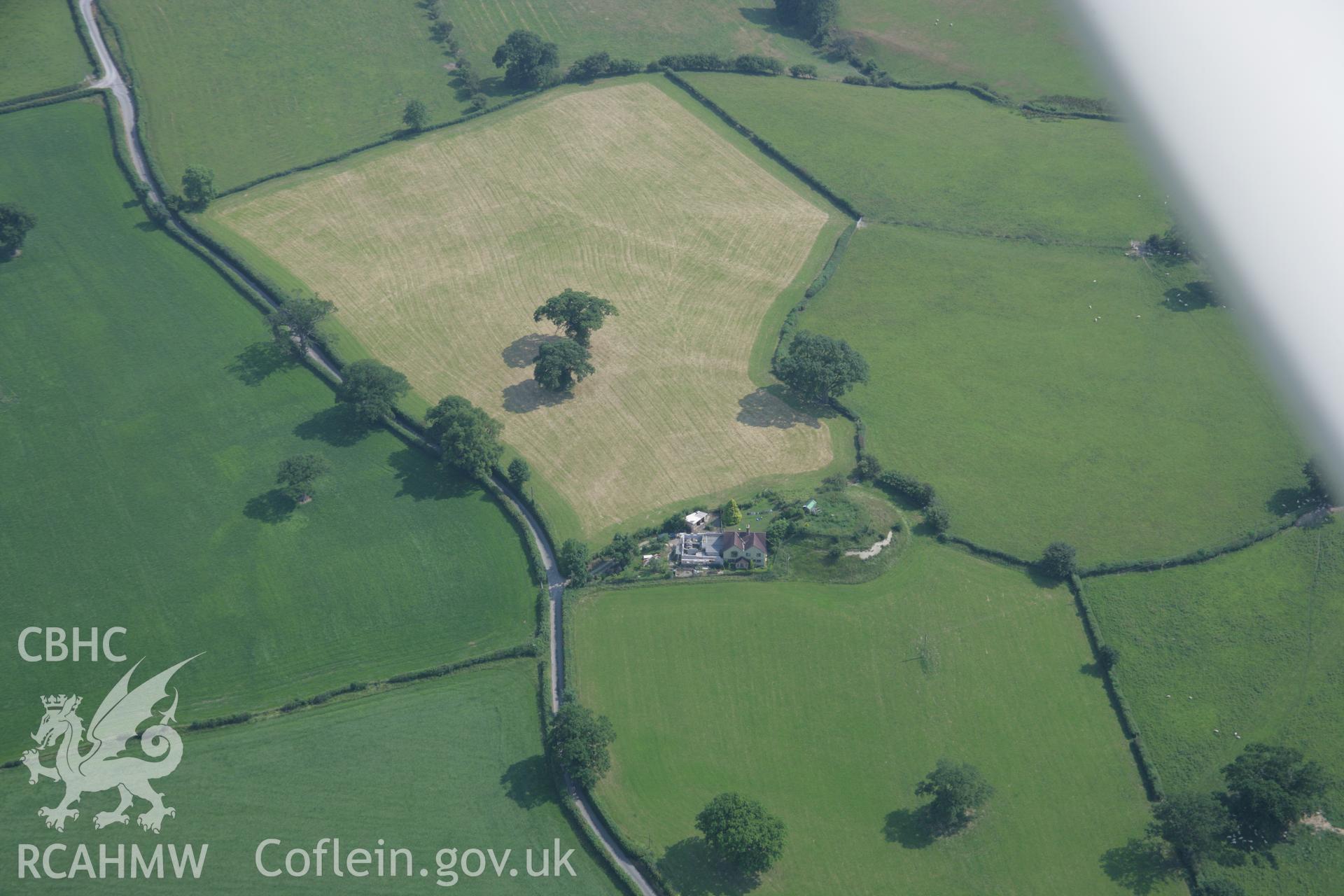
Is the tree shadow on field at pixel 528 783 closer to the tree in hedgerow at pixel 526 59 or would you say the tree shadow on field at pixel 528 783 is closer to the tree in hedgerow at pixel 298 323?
the tree in hedgerow at pixel 298 323

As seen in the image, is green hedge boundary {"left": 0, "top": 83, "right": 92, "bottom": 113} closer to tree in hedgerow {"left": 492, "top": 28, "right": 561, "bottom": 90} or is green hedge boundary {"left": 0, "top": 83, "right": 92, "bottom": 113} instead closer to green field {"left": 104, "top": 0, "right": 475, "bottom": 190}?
green field {"left": 104, "top": 0, "right": 475, "bottom": 190}

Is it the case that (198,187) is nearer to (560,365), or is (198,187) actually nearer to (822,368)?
(560,365)

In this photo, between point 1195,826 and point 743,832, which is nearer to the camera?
point 743,832

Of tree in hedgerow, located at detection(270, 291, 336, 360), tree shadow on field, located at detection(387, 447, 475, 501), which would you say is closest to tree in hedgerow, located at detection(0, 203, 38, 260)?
tree in hedgerow, located at detection(270, 291, 336, 360)

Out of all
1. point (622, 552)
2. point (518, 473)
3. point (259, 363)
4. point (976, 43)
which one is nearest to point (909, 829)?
point (622, 552)

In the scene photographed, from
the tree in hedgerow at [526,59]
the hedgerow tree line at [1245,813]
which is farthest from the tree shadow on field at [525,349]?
the hedgerow tree line at [1245,813]

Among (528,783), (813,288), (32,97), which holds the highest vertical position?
(813,288)
